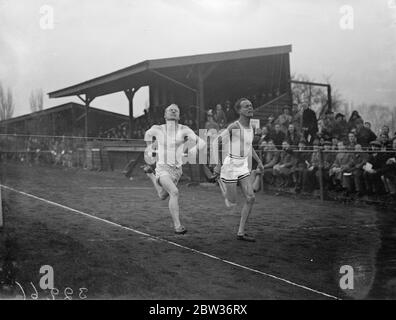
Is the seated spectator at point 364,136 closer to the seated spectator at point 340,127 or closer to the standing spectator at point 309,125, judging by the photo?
the seated spectator at point 340,127

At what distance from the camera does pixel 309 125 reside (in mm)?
10492

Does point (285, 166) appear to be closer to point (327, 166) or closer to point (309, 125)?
point (327, 166)

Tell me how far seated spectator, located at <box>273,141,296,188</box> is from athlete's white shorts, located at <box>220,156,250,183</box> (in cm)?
427

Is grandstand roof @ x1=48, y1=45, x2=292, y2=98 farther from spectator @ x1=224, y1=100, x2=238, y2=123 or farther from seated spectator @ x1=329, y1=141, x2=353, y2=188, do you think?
seated spectator @ x1=329, y1=141, x2=353, y2=188

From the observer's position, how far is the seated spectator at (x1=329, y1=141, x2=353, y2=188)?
8.85 meters

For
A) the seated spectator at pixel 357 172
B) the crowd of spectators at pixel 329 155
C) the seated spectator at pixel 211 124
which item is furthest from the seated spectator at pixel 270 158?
the seated spectator at pixel 211 124

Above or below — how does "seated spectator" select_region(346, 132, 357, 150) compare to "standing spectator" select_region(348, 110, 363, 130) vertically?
below

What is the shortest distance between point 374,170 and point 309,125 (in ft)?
7.81

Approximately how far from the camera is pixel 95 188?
9445 millimetres

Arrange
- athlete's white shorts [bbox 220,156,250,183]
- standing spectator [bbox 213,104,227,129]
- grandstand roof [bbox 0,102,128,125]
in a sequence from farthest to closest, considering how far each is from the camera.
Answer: standing spectator [bbox 213,104,227,129] → grandstand roof [bbox 0,102,128,125] → athlete's white shorts [bbox 220,156,250,183]

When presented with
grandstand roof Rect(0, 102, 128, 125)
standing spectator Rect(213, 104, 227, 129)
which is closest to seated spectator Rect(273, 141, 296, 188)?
standing spectator Rect(213, 104, 227, 129)

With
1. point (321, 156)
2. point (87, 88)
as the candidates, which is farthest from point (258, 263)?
point (321, 156)

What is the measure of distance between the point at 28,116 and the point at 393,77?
548cm
